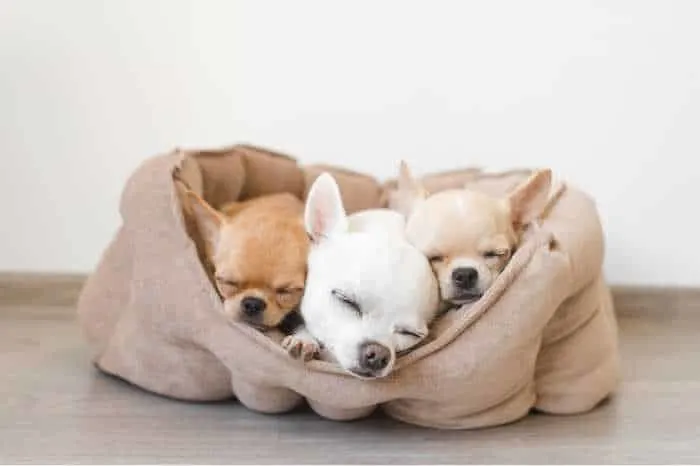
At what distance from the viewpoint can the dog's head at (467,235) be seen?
1503 mm

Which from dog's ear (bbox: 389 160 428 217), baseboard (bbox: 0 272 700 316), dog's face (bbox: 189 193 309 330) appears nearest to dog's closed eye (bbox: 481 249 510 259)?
dog's ear (bbox: 389 160 428 217)

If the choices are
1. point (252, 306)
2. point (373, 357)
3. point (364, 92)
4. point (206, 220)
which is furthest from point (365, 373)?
point (364, 92)

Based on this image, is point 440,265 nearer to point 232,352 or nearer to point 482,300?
point 482,300

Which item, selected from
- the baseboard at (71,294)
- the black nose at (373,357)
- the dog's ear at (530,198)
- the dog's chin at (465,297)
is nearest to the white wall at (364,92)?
the baseboard at (71,294)

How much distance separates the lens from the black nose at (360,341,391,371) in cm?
143

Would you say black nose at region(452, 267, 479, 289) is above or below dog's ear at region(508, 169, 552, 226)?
below

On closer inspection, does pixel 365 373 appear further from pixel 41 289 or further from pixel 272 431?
pixel 41 289

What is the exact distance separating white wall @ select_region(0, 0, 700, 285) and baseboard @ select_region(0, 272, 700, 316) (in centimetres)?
11

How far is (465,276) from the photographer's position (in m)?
1.49

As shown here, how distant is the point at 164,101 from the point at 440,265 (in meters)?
0.90

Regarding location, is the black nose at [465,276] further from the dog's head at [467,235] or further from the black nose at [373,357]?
the black nose at [373,357]

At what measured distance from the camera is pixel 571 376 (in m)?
1.65

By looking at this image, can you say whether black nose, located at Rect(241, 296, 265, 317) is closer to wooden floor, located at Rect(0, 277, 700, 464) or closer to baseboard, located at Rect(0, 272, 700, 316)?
wooden floor, located at Rect(0, 277, 700, 464)

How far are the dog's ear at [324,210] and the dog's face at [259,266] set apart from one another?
3 cm
